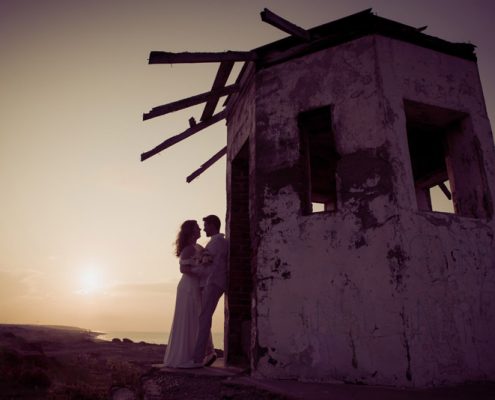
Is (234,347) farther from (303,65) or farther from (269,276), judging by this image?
(303,65)

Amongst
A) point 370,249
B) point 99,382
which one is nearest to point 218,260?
point 370,249

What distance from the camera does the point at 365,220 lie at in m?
3.67

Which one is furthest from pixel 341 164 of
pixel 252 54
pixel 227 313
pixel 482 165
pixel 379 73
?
pixel 227 313

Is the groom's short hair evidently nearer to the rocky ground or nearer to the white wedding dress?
the white wedding dress

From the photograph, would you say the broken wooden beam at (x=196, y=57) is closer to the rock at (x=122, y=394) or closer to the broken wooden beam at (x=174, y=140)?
the broken wooden beam at (x=174, y=140)

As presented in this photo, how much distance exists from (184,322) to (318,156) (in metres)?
3.80

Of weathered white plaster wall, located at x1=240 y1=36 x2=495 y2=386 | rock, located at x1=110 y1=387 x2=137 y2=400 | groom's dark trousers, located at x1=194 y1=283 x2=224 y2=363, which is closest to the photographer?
weathered white plaster wall, located at x1=240 y1=36 x2=495 y2=386

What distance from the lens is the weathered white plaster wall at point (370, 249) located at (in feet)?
11.0

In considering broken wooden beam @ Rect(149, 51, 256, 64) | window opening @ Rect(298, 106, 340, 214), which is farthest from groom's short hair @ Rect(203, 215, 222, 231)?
broken wooden beam @ Rect(149, 51, 256, 64)

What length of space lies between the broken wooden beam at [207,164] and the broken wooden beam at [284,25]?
2.67 m

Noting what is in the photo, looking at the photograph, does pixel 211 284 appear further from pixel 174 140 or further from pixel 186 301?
pixel 174 140

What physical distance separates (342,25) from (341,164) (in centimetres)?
188

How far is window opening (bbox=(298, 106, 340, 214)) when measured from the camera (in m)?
4.31

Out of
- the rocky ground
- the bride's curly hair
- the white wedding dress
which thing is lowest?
the rocky ground
